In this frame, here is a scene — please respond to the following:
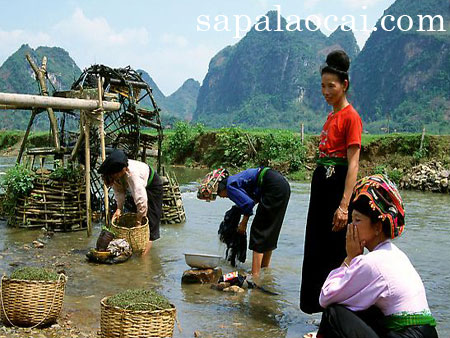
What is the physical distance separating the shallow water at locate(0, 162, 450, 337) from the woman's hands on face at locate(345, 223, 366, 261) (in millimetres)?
2085

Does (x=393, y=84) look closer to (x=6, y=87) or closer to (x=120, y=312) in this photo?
(x=6, y=87)

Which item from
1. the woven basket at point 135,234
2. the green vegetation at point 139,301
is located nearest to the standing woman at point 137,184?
the woven basket at point 135,234

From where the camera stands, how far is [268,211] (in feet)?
18.9

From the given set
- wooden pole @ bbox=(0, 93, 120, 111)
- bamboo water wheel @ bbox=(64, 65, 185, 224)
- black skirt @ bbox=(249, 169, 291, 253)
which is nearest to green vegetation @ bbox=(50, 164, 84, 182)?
wooden pole @ bbox=(0, 93, 120, 111)

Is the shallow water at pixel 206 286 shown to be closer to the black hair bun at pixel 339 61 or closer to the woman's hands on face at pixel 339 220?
the woman's hands on face at pixel 339 220

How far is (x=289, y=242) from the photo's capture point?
8.89 m

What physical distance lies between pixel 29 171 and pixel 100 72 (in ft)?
12.5

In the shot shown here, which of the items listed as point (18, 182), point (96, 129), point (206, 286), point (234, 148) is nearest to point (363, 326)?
point (206, 286)

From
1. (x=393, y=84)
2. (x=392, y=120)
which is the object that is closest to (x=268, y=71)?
(x=393, y=84)

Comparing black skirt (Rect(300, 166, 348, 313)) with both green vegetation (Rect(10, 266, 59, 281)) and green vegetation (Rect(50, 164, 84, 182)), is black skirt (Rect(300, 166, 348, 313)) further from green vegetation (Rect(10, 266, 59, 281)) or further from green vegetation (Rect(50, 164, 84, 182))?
green vegetation (Rect(50, 164, 84, 182))

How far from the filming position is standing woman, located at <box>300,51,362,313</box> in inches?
160

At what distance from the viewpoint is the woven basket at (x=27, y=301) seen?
4.19 meters

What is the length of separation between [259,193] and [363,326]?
A: 3.44m

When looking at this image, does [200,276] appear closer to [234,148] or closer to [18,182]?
[18,182]
